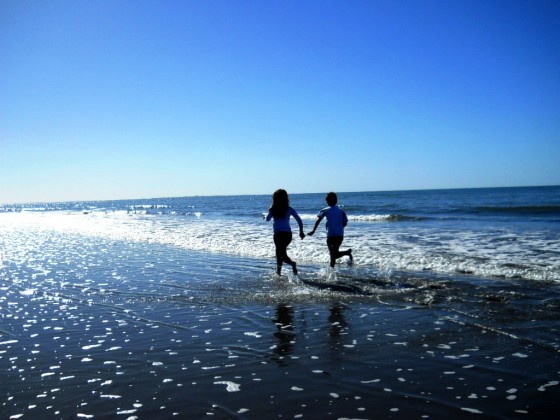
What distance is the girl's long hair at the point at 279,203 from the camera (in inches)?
425

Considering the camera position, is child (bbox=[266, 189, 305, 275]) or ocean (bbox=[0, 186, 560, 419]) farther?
child (bbox=[266, 189, 305, 275])

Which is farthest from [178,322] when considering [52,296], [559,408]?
[559,408]

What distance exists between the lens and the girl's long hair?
425 inches

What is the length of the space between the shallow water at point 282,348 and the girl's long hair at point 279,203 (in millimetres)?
1878

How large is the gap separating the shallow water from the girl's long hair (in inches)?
73.9

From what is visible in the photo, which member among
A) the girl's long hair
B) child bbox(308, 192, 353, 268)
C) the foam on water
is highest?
the girl's long hair

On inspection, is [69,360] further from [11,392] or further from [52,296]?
[52,296]

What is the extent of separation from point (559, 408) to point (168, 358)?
3.89m

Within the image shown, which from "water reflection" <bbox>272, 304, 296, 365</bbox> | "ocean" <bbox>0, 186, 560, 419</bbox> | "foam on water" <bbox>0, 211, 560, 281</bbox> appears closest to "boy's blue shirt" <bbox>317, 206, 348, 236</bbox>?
"ocean" <bbox>0, 186, 560, 419</bbox>

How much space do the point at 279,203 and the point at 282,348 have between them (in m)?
5.95

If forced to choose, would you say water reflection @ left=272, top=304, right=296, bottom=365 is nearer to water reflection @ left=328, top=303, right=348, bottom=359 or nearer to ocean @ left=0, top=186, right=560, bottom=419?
ocean @ left=0, top=186, right=560, bottom=419

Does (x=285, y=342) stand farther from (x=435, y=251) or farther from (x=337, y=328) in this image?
(x=435, y=251)

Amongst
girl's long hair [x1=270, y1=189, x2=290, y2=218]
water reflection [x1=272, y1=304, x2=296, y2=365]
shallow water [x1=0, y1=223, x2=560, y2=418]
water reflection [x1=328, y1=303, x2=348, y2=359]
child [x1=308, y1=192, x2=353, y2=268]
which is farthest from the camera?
child [x1=308, y1=192, x2=353, y2=268]

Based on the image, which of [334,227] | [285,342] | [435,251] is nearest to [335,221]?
[334,227]
